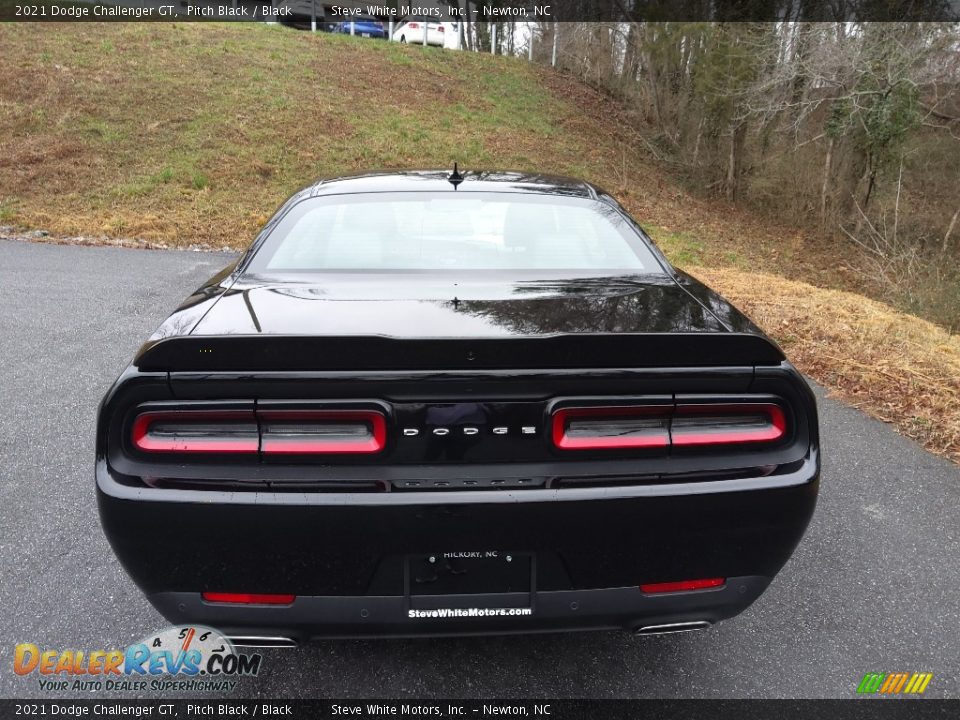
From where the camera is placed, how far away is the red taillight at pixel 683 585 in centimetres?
174

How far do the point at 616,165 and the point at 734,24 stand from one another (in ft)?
15.9

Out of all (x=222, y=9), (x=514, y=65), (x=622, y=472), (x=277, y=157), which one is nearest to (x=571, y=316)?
(x=622, y=472)

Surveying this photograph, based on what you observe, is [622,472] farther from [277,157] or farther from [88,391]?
[277,157]

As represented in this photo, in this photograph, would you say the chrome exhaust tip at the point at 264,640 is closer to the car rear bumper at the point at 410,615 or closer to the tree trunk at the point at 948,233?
the car rear bumper at the point at 410,615

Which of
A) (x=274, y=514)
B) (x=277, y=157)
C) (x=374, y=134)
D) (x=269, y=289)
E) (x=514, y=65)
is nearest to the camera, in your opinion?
(x=274, y=514)

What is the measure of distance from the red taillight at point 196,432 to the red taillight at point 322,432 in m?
0.04

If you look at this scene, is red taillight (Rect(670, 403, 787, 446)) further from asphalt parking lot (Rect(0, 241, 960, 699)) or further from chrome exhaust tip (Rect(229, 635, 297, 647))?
chrome exhaust tip (Rect(229, 635, 297, 647))

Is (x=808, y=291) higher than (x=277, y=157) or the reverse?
the reverse

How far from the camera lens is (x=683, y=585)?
175 centimetres

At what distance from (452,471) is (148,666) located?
129 cm

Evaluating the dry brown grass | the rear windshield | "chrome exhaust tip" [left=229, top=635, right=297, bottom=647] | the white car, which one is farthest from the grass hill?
"chrome exhaust tip" [left=229, top=635, right=297, bottom=647]

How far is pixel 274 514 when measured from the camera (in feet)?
5.20

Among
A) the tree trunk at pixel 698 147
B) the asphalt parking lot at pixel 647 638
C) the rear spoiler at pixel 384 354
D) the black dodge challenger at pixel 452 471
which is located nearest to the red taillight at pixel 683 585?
the black dodge challenger at pixel 452 471

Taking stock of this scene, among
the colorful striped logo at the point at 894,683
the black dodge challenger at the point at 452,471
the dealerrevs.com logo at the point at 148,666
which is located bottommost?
the dealerrevs.com logo at the point at 148,666
